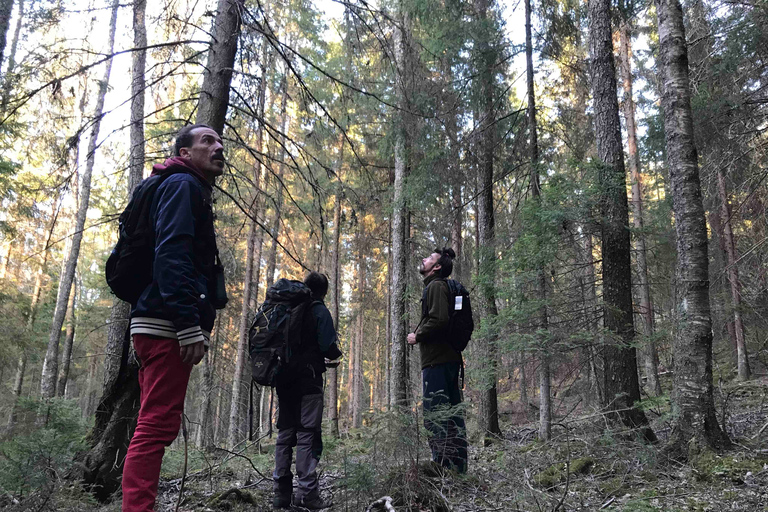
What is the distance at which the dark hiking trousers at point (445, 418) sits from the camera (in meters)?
3.58

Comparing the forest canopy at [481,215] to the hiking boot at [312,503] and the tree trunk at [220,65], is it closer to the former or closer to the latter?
the tree trunk at [220,65]

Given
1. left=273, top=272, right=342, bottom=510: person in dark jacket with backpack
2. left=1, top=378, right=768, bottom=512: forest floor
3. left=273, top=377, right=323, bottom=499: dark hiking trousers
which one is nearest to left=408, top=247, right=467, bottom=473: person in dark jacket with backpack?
left=1, top=378, right=768, bottom=512: forest floor

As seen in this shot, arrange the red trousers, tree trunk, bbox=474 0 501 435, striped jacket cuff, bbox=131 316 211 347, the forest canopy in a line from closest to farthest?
the red trousers
striped jacket cuff, bbox=131 316 211 347
the forest canopy
tree trunk, bbox=474 0 501 435

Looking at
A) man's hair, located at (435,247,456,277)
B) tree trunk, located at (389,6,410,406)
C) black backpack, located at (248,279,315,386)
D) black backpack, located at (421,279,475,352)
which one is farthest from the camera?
tree trunk, located at (389,6,410,406)

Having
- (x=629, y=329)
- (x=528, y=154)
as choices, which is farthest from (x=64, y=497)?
(x=528, y=154)

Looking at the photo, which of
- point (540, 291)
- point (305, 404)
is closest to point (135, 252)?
point (305, 404)

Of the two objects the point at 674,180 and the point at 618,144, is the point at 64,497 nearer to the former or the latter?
the point at 674,180

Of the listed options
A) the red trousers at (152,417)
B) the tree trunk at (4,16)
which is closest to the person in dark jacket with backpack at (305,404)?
the red trousers at (152,417)

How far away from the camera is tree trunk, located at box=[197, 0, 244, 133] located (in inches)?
151

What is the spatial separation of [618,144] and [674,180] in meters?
1.58

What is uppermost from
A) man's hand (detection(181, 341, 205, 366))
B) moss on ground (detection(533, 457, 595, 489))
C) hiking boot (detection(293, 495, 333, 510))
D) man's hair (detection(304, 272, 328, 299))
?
man's hair (detection(304, 272, 328, 299))

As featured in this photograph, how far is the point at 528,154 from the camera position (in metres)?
8.34

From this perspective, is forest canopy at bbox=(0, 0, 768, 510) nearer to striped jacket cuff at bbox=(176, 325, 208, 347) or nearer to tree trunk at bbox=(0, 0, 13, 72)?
tree trunk at bbox=(0, 0, 13, 72)

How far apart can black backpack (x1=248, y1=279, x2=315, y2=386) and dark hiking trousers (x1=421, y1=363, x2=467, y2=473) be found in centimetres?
124
